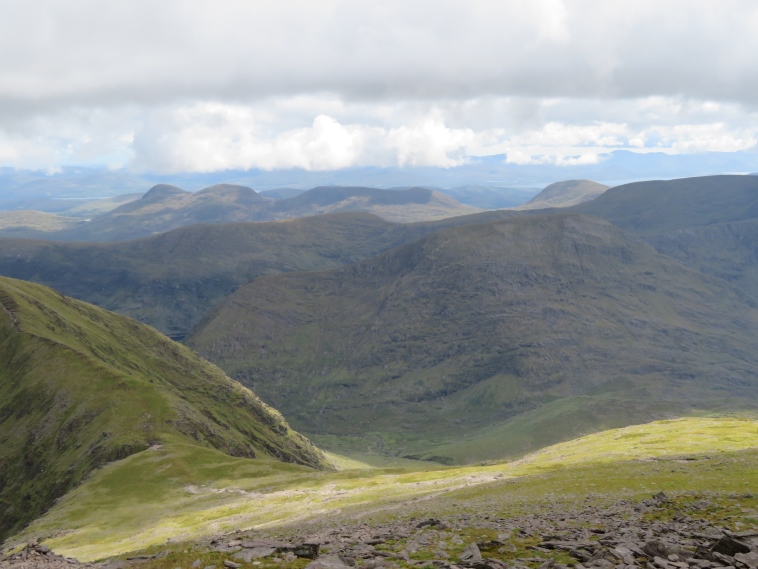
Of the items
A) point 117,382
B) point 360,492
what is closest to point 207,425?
point 117,382

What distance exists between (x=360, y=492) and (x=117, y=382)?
101077 millimetres

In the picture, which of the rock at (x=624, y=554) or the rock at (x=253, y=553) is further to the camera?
the rock at (x=253, y=553)

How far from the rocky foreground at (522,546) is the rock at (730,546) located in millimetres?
48

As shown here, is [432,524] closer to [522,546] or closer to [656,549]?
[522,546]

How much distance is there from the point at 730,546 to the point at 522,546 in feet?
38.5

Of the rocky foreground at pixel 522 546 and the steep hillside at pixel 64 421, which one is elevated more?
the rocky foreground at pixel 522 546

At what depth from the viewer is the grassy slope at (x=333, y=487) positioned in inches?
2827

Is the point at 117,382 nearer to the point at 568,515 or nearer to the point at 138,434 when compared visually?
the point at 138,434

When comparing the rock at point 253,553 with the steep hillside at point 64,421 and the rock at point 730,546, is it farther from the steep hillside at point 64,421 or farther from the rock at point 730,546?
the steep hillside at point 64,421

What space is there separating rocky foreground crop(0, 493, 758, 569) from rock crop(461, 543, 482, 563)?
0.06 m

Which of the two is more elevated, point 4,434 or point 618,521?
point 618,521

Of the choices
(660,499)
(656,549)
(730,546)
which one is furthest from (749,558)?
(660,499)

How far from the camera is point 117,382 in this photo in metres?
173

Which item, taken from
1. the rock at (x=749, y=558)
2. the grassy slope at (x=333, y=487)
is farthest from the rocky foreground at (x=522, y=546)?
the grassy slope at (x=333, y=487)
